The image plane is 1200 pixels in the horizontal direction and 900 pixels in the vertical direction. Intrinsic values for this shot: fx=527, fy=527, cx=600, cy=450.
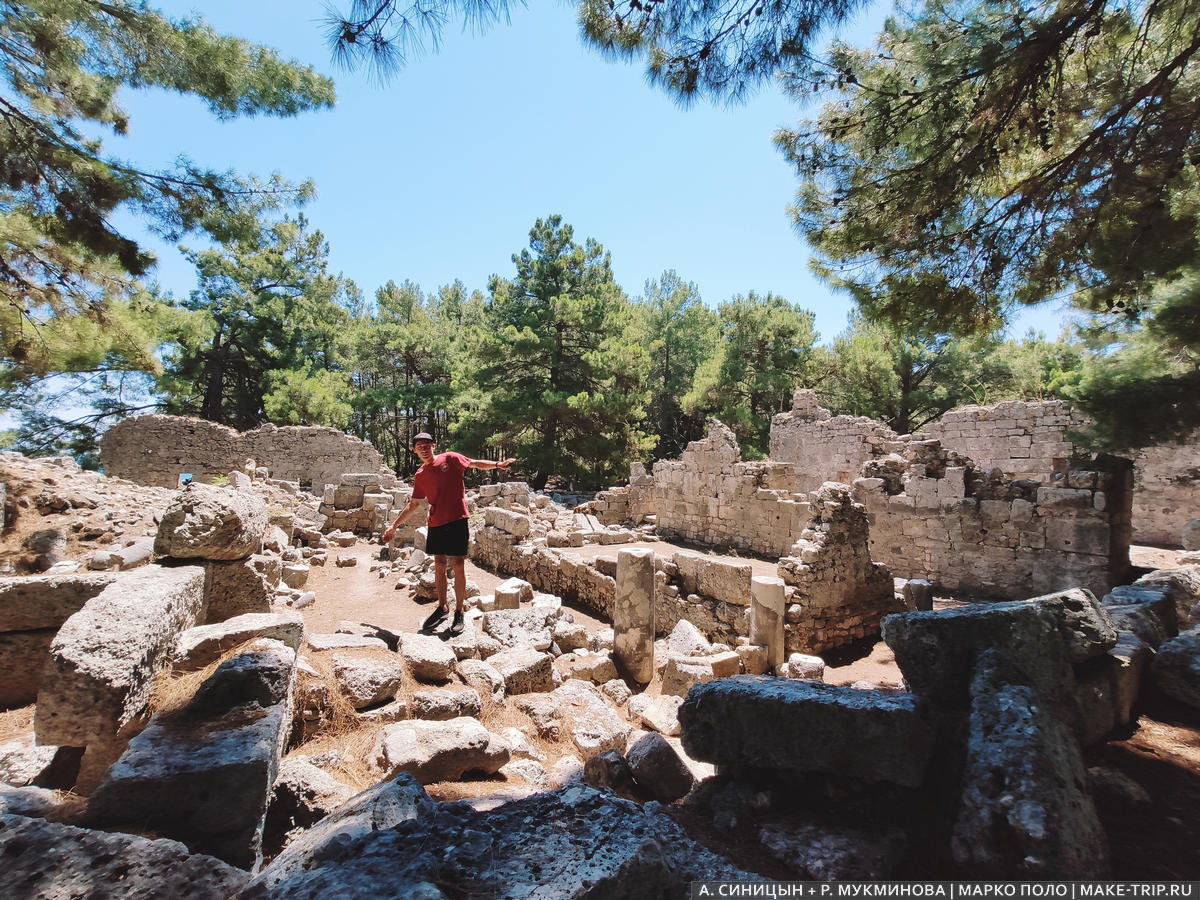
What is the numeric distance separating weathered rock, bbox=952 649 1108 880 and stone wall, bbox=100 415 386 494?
18.3 m

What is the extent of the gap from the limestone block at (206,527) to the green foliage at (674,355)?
23636mm

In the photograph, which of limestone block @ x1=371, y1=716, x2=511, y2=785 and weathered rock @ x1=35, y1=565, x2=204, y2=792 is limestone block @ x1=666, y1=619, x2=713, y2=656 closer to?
limestone block @ x1=371, y1=716, x2=511, y2=785

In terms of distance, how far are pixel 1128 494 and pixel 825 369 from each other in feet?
55.7

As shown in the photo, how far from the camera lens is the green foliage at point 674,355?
91.4 ft

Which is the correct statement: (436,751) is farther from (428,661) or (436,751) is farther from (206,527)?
(206,527)

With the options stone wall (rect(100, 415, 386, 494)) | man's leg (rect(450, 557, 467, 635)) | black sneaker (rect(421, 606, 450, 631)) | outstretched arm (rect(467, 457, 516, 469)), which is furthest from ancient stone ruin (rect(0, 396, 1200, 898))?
stone wall (rect(100, 415, 386, 494))

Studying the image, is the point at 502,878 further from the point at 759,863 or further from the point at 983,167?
the point at 983,167

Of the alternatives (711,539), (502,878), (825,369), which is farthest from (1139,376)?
(825,369)

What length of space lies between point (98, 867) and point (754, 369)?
2398 cm

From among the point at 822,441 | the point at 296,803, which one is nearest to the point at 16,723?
the point at 296,803

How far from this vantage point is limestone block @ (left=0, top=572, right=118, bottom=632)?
10.1 ft

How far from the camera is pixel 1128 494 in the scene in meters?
7.26

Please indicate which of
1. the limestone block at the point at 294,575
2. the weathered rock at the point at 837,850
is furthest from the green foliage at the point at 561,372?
the weathered rock at the point at 837,850

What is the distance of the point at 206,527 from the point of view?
363 cm
